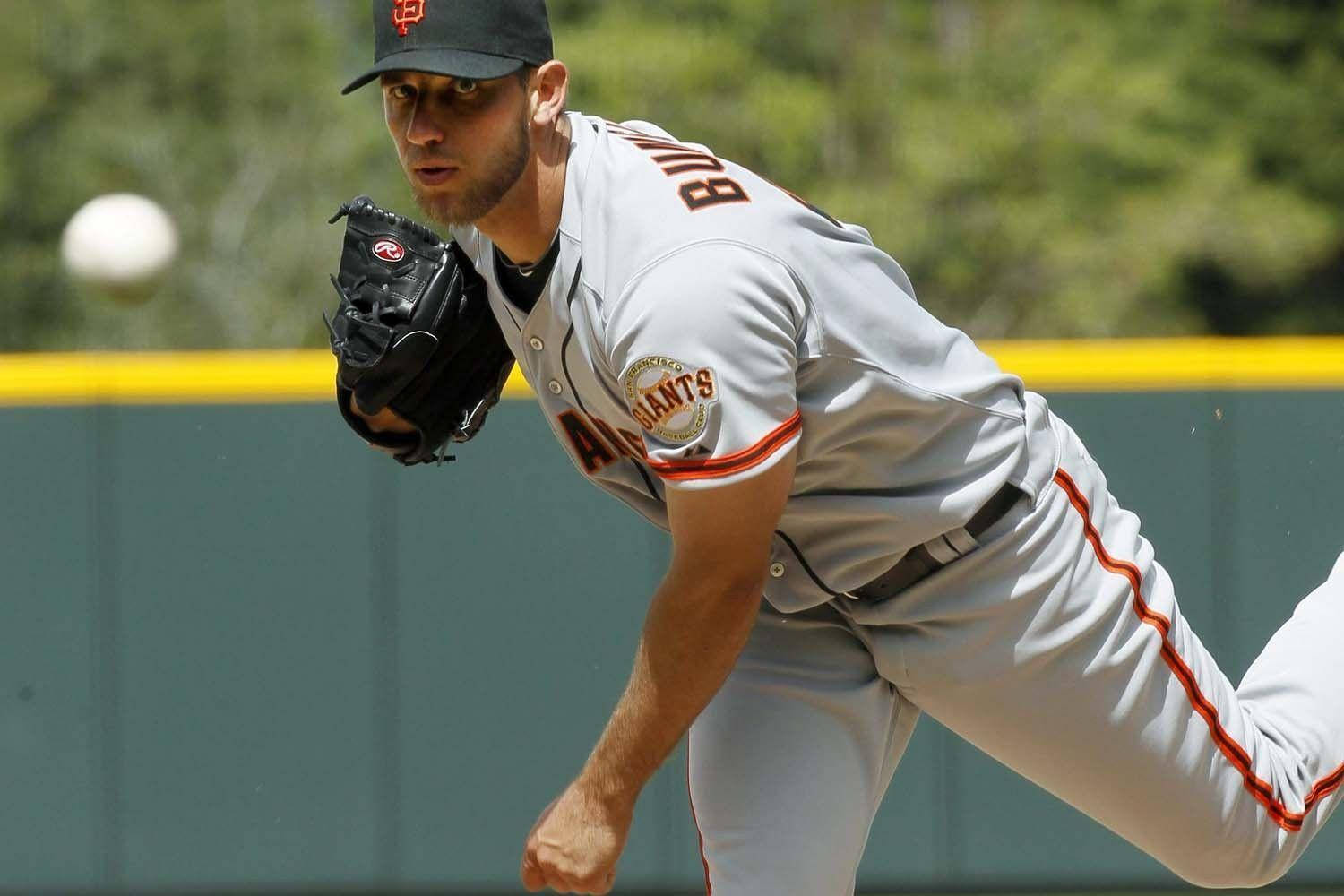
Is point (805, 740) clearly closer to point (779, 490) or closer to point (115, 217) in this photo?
point (779, 490)

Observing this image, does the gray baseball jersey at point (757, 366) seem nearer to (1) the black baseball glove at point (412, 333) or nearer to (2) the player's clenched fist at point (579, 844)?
(1) the black baseball glove at point (412, 333)

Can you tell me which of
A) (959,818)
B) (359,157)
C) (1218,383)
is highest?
(1218,383)

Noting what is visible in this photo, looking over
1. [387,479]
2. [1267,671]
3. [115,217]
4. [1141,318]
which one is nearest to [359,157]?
[1141,318]

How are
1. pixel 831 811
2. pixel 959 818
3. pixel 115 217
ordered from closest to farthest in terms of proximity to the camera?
pixel 831 811 < pixel 959 818 < pixel 115 217

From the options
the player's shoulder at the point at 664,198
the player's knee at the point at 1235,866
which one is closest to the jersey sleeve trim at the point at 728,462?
the player's shoulder at the point at 664,198

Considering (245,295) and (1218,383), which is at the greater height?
(1218,383)

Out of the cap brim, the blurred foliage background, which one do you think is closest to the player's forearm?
the cap brim

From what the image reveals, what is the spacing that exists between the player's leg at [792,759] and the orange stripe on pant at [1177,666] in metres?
0.35

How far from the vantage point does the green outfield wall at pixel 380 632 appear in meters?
4.57

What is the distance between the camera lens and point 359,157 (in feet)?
49.3

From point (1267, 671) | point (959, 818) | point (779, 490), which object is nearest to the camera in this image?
point (779, 490)

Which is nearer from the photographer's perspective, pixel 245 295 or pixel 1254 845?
pixel 1254 845

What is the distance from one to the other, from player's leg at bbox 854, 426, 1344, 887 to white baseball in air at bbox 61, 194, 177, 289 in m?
4.45

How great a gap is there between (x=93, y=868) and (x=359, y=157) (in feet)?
36.0
